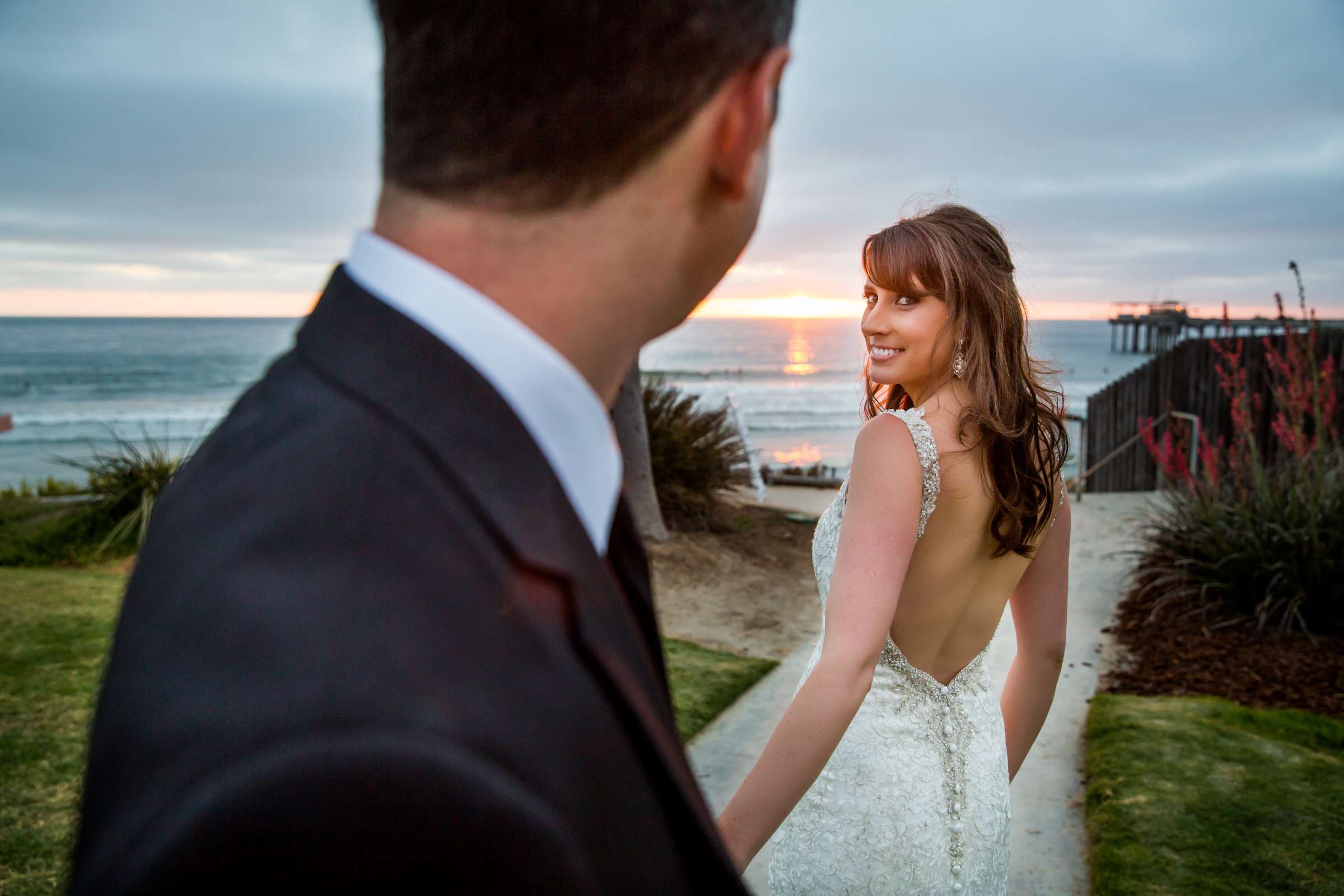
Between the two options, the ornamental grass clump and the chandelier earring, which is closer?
the chandelier earring

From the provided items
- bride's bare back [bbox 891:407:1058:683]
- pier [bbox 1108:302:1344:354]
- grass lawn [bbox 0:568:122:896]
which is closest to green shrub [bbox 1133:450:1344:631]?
bride's bare back [bbox 891:407:1058:683]

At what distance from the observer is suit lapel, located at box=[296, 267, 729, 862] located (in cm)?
56

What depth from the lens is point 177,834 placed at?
0.43 meters

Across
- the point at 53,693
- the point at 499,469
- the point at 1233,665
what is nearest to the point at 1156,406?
the point at 1233,665

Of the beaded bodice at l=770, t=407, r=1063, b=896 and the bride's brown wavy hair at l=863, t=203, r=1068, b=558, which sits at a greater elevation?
the bride's brown wavy hair at l=863, t=203, r=1068, b=558

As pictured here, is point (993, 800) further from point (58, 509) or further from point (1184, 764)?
point (58, 509)

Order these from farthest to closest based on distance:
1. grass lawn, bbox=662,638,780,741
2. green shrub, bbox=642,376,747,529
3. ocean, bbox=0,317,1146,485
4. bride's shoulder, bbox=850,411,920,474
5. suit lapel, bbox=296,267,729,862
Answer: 1. ocean, bbox=0,317,1146,485
2. green shrub, bbox=642,376,747,529
3. grass lawn, bbox=662,638,780,741
4. bride's shoulder, bbox=850,411,920,474
5. suit lapel, bbox=296,267,729,862

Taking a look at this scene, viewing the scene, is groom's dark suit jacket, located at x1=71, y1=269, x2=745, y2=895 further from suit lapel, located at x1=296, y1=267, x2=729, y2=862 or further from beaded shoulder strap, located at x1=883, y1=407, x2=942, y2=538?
beaded shoulder strap, located at x1=883, y1=407, x2=942, y2=538

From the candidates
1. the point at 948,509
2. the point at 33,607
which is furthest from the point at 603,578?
the point at 33,607

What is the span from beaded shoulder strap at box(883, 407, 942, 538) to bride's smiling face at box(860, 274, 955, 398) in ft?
0.64

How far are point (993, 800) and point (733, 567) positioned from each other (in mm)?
6381

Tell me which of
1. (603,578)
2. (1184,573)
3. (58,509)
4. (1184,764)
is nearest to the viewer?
(603,578)

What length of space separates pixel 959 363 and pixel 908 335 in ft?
0.49

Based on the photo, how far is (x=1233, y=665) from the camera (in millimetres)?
5516
